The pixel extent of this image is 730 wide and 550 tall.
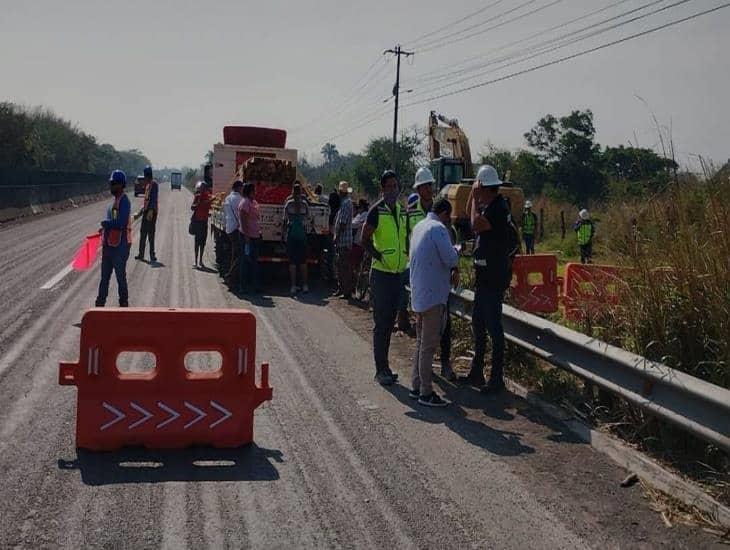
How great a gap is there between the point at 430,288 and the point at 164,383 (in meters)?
2.72

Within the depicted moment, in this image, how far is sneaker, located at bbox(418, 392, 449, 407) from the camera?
746 centimetres

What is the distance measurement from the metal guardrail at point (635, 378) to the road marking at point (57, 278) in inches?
352

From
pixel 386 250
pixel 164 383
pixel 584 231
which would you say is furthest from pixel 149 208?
pixel 164 383

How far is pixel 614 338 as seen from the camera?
711cm

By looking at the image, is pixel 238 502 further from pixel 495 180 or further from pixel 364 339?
pixel 364 339

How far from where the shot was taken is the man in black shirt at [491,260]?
26.1 ft

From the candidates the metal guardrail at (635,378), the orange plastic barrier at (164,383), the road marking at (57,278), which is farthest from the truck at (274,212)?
the orange plastic barrier at (164,383)

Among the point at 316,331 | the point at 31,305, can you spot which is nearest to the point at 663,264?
the point at 316,331

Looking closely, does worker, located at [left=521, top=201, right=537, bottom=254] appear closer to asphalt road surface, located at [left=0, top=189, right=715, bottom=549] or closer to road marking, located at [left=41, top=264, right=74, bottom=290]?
road marking, located at [left=41, top=264, right=74, bottom=290]

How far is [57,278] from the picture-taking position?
15.1 m

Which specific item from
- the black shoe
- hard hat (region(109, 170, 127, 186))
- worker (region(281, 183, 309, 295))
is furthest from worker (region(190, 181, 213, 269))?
the black shoe

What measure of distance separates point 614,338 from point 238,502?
3733mm

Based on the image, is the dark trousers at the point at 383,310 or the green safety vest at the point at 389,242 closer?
the dark trousers at the point at 383,310

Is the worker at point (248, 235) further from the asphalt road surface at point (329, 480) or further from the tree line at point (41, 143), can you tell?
the tree line at point (41, 143)
